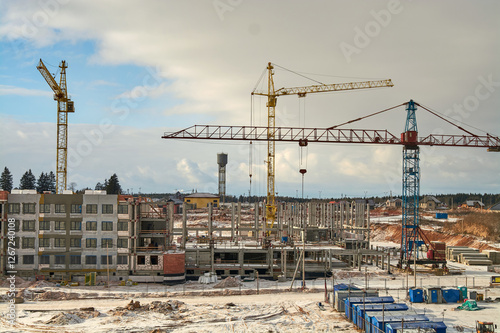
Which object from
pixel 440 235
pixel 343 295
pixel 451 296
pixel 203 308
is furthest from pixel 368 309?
pixel 440 235

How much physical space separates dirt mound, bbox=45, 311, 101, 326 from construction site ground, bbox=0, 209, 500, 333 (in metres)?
0.08

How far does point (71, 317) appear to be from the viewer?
37.8 m

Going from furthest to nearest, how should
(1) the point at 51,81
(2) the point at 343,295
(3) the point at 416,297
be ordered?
(1) the point at 51,81, (3) the point at 416,297, (2) the point at 343,295

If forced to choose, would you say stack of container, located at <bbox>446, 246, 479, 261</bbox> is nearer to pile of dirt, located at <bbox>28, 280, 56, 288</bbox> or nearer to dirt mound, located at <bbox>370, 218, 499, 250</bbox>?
dirt mound, located at <bbox>370, 218, 499, 250</bbox>

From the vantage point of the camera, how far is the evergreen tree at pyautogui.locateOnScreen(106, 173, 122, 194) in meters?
157

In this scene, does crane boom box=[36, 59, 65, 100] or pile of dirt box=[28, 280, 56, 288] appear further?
crane boom box=[36, 59, 65, 100]

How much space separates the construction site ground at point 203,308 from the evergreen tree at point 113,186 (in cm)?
10683

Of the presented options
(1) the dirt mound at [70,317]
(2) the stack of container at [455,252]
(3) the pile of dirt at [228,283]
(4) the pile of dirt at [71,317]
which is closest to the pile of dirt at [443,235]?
(2) the stack of container at [455,252]

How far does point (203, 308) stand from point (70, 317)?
11721mm

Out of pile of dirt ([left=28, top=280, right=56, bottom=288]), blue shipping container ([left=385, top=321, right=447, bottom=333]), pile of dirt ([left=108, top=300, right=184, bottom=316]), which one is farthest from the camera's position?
pile of dirt ([left=28, top=280, right=56, bottom=288])

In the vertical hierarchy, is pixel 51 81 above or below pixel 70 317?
above

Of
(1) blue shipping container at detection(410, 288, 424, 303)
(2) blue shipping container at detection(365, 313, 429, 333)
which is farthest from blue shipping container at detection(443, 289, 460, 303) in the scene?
(2) blue shipping container at detection(365, 313, 429, 333)

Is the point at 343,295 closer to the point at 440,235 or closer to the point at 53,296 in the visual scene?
the point at 53,296

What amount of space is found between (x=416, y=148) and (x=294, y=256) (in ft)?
87.8
